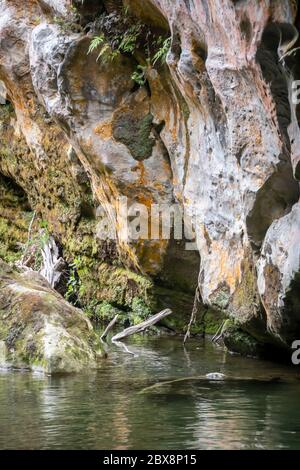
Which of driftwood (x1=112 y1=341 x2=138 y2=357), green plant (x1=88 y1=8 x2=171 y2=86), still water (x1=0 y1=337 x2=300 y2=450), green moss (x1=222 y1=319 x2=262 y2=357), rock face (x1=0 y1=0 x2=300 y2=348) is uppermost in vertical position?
green plant (x1=88 y1=8 x2=171 y2=86)

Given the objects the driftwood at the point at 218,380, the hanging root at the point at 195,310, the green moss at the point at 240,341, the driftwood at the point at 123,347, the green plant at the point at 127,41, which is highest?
the green plant at the point at 127,41

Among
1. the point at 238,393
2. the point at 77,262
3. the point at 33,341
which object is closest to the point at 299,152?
the point at 238,393

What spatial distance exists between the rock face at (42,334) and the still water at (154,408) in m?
0.33

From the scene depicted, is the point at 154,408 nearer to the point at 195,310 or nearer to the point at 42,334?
the point at 42,334

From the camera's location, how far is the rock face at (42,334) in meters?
11.5

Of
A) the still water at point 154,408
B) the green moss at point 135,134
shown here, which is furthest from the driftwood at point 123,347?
the green moss at point 135,134

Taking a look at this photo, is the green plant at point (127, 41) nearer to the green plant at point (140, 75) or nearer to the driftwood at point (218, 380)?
the green plant at point (140, 75)

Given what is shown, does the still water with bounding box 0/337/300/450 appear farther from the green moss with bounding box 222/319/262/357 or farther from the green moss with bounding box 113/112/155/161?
the green moss with bounding box 113/112/155/161

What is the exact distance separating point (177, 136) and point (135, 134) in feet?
4.23

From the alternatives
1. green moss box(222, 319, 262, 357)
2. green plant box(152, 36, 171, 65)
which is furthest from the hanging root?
green plant box(152, 36, 171, 65)

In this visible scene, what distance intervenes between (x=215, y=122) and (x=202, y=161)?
1045 millimetres

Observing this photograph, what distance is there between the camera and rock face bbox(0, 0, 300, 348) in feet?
31.0

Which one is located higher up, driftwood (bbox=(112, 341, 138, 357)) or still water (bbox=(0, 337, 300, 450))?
driftwood (bbox=(112, 341, 138, 357))

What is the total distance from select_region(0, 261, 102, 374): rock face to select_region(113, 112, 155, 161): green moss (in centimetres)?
328
